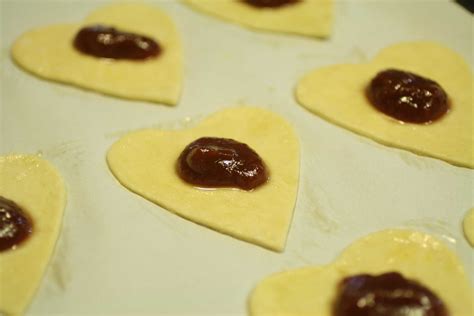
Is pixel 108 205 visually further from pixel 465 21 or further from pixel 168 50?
pixel 465 21

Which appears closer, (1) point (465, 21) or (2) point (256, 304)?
(2) point (256, 304)

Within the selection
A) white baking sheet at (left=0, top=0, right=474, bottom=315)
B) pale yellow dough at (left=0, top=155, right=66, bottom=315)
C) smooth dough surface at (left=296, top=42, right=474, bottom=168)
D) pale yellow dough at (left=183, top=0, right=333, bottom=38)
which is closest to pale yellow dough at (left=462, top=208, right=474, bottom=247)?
white baking sheet at (left=0, top=0, right=474, bottom=315)

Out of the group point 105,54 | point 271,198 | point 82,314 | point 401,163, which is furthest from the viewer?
point 105,54

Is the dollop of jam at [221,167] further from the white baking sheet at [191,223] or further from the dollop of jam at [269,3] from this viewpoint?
the dollop of jam at [269,3]

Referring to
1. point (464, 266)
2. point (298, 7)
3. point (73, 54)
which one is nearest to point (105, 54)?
point (73, 54)

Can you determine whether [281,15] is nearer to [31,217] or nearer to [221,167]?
[221,167]

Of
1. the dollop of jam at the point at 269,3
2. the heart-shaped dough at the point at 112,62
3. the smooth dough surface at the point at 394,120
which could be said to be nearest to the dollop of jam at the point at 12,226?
the heart-shaped dough at the point at 112,62

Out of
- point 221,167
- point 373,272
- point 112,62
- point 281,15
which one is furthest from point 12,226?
point 281,15
